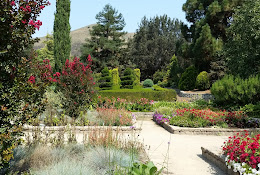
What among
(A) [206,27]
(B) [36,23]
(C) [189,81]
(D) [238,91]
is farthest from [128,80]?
(B) [36,23]

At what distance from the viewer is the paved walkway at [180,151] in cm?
430

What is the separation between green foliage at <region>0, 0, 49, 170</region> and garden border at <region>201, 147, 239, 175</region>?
3.11 metres

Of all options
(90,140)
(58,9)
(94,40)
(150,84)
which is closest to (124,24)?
(94,40)

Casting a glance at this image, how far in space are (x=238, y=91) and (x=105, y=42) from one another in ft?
70.6

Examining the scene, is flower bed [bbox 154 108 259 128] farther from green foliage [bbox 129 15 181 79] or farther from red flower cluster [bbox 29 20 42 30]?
green foliage [bbox 129 15 181 79]

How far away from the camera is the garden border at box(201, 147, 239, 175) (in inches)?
163

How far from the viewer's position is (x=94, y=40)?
31734mm

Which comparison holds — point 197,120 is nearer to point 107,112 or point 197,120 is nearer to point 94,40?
point 107,112

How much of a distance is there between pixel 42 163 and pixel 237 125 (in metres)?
6.37

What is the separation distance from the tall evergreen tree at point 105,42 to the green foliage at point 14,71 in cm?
2683

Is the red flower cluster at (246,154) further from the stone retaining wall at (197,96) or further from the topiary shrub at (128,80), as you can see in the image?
the stone retaining wall at (197,96)

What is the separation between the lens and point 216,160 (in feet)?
15.2

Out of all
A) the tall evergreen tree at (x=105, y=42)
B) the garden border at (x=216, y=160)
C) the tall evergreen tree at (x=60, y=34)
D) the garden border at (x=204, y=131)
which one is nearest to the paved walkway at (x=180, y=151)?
the garden border at (x=216, y=160)

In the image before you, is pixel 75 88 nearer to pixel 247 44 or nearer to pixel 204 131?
pixel 204 131
